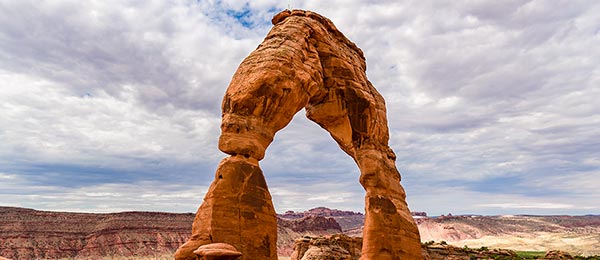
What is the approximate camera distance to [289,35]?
16.8 m

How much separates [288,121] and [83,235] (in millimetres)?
64058

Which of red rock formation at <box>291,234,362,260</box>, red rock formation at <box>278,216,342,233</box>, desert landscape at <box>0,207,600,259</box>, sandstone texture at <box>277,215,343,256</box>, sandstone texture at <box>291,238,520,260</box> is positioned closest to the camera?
red rock formation at <box>291,234,362,260</box>

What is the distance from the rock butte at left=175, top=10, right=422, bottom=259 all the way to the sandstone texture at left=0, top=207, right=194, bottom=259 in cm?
5720

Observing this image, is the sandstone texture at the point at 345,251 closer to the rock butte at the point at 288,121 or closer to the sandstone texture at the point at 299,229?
the rock butte at the point at 288,121

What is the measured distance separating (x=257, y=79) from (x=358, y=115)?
793cm

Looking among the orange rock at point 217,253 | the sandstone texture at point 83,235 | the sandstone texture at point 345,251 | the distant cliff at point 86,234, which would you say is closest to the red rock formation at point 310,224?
the distant cliff at point 86,234

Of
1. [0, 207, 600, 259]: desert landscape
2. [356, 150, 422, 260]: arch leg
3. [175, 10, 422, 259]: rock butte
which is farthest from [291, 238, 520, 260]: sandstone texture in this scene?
[175, 10, 422, 259]: rock butte

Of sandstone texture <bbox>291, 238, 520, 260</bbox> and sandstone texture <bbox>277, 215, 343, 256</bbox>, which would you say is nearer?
sandstone texture <bbox>291, 238, 520, 260</bbox>

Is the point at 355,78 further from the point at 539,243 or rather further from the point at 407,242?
the point at 539,243

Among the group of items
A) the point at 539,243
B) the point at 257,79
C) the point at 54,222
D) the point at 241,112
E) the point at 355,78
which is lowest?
the point at 539,243

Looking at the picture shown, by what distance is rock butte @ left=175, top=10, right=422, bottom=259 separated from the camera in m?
12.9

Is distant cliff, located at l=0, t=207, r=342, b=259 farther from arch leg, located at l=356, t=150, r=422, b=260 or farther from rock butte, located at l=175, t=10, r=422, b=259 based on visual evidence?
arch leg, located at l=356, t=150, r=422, b=260

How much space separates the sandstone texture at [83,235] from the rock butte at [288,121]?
57.2m

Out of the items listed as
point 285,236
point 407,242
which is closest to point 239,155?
point 407,242
